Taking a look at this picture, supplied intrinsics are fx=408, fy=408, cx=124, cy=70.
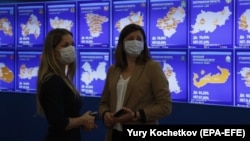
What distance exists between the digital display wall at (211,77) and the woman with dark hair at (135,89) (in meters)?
1.08

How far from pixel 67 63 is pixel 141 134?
138cm

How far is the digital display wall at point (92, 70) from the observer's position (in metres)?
4.43

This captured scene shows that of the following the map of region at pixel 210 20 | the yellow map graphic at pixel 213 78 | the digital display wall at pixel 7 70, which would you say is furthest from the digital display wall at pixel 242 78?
the digital display wall at pixel 7 70

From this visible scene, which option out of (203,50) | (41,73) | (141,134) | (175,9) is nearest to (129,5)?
(175,9)

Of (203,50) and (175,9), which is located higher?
(175,9)

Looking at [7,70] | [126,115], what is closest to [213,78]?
[126,115]

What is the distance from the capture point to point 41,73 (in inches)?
99.3

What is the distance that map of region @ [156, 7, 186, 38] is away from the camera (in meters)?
3.91

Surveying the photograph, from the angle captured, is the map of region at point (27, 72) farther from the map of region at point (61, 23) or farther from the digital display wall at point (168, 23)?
the digital display wall at point (168, 23)

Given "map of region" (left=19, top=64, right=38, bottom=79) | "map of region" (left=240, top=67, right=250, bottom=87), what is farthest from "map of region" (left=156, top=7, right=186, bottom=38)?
"map of region" (left=19, top=64, right=38, bottom=79)

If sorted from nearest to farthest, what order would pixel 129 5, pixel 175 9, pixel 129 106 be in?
pixel 129 106
pixel 175 9
pixel 129 5

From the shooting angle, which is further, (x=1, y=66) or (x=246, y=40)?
(x=1, y=66)

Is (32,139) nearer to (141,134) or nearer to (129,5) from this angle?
(129,5)

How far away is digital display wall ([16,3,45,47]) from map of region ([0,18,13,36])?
0.47 ft
